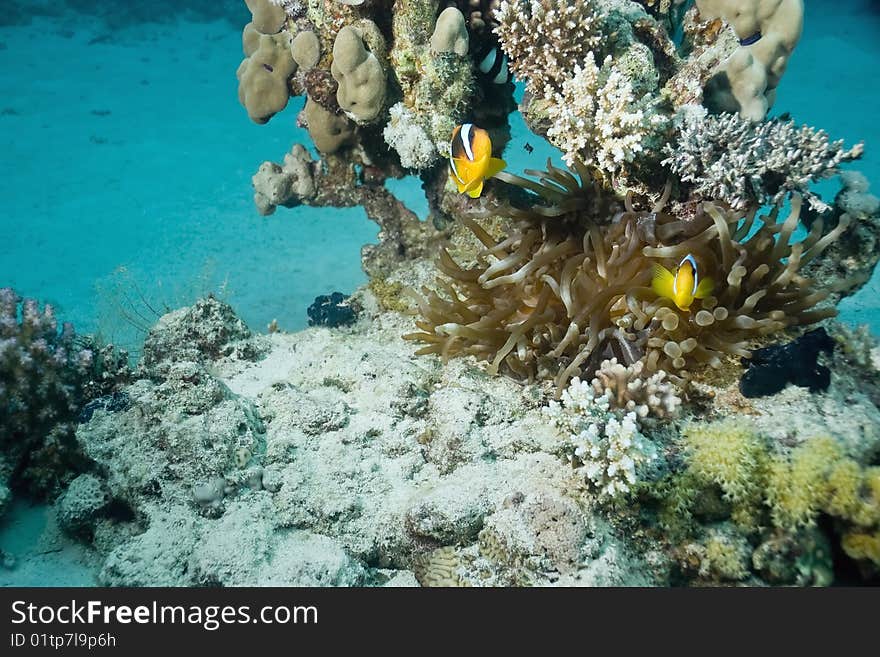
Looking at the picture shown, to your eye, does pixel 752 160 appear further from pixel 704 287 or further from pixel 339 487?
pixel 339 487

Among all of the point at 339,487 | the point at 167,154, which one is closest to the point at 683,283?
the point at 339,487

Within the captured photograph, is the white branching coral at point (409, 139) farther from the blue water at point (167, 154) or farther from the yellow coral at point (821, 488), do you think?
the blue water at point (167, 154)

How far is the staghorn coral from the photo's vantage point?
3.04 m

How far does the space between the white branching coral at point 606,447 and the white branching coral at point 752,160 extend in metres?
1.77

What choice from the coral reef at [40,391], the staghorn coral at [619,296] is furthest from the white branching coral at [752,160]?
the coral reef at [40,391]

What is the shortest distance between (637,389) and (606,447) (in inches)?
17.1

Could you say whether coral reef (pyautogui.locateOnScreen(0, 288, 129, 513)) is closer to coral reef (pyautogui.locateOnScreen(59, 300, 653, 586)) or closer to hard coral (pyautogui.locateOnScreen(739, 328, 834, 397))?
coral reef (pyautogui.locateOnScreen(59, 300, 653, 586))

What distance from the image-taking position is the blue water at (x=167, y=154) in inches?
532

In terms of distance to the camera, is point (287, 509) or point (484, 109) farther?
point (484, 109)
